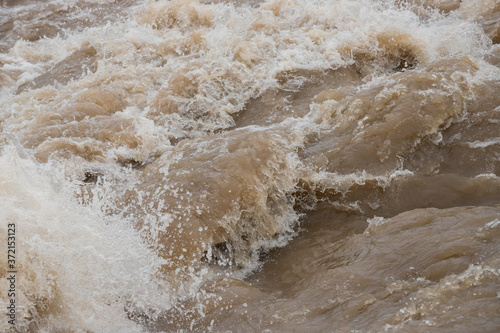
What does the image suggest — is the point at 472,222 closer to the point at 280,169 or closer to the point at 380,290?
the point at 380,290

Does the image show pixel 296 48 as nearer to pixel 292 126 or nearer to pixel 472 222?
pixel 292 126

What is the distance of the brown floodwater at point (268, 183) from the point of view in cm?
275

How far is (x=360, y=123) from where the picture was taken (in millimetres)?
4363


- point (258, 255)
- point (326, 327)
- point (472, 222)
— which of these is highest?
point (472, 222)

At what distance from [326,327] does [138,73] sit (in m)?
4.73

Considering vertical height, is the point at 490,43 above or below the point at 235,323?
above

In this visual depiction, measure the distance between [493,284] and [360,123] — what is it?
7.55ft

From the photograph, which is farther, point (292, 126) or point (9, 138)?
point (9, 138)

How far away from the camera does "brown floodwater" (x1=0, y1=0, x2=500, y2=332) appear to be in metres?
2.75

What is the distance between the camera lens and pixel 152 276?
10.3 feet

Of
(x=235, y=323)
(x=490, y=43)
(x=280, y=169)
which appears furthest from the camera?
(x=490, y=43)

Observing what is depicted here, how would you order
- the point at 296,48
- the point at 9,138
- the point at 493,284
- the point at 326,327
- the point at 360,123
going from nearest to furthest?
the point at 493,284, the point at 326,327, the point at 360,123, the point at 9,138, the point at 296,48

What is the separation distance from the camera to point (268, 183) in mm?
3836

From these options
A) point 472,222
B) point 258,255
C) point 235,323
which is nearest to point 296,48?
point 258,255
